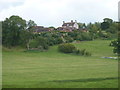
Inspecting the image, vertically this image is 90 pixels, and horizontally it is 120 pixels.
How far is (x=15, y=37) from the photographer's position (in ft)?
183

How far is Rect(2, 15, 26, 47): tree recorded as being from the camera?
54.5 metres

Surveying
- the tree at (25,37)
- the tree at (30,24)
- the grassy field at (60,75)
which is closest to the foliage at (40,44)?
the tree at (25,37)

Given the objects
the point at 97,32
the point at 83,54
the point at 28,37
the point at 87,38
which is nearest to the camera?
the point at 83,54

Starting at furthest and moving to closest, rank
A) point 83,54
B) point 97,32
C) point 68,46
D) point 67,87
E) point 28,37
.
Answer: point 97,32, point 28,37, point 68,46, point 83,54, point 67,87

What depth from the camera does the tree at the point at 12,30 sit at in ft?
179

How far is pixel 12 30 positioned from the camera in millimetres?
55750

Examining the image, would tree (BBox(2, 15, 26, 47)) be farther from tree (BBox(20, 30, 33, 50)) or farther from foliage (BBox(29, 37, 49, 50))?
foliage (BBox(29, 37, 49, 50))

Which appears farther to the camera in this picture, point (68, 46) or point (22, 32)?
point (22, 32)

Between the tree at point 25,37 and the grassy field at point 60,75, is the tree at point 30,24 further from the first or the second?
the grassy field at point 60,75

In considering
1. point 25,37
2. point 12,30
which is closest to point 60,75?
point 25,37

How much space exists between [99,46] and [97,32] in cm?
1781

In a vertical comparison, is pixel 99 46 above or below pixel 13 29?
below

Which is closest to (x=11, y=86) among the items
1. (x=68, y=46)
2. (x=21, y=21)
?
(x=68, y=46)

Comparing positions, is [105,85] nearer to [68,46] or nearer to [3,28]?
[68,46]
